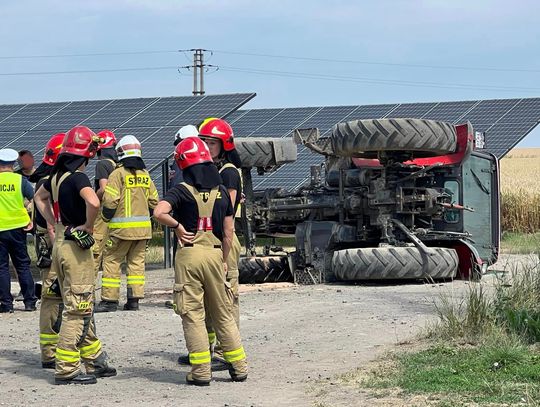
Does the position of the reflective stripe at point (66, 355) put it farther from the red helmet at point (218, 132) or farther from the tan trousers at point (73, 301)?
the red helmet at point (218, 132)

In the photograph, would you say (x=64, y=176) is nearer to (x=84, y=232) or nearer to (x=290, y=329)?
(x=84, y=232)

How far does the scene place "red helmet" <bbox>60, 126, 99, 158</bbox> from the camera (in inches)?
313

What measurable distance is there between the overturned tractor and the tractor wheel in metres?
0.02

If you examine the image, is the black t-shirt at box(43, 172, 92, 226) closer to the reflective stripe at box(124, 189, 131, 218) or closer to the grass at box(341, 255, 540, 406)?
the grass at box(341, 255, 540, 406)

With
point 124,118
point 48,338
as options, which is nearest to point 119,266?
point 48,338

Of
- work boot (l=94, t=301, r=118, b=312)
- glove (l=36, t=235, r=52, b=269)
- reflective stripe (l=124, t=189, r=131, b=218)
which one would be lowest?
work boot (l=94, t=301, r=118, b=312)

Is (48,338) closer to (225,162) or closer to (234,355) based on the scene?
(234,355)

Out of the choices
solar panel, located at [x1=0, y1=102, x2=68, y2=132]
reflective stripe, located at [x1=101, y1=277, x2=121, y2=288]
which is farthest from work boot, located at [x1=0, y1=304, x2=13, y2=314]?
solar panel, located at [x1=0, y1=102, x2=68, y2=132]

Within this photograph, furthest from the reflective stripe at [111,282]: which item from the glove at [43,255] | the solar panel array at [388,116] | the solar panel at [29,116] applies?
the solar panel at [29,116]

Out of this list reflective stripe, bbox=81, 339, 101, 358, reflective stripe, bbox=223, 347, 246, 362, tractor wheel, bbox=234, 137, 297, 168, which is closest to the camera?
reflective stripe, bbox=223, 347, 246, 362

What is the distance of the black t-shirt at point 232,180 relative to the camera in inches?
325

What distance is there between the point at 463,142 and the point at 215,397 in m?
7.77

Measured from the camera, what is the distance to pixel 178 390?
24.7 feet

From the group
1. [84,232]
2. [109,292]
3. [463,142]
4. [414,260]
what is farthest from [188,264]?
[463,142]
